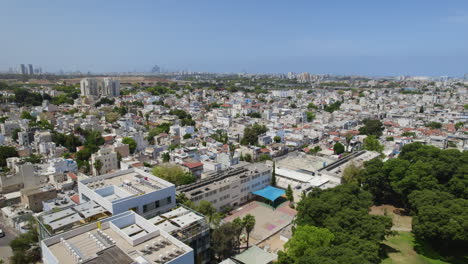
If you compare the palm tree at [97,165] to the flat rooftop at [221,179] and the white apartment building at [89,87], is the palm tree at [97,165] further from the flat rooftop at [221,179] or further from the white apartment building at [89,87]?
the white apartment building at [89,87]

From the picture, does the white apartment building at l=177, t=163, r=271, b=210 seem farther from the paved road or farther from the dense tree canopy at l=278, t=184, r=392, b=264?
the paved road

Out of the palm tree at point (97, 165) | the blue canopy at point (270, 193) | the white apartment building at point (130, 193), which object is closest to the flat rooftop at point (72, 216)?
the white apartment building at point (130, 193)

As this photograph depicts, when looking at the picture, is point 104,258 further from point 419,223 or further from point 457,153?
point 457,153

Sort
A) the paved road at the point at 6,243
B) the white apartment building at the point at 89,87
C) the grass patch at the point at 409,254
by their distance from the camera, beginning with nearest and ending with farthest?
the grass patch at the point at 409,254 → the paved road at the point at 6,243 → the white apartment building at the point at 89,87

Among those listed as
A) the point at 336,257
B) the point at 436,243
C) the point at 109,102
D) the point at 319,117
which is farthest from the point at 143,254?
the point at 109,102

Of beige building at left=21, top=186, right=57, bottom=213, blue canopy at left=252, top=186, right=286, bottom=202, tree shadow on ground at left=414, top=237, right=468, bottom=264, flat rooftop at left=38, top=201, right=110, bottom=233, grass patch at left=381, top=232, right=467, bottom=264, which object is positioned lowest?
grass patch at left=381, top=232, right=467, bottom=264

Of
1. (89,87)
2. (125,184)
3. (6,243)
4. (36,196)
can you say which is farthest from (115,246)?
(89,87)

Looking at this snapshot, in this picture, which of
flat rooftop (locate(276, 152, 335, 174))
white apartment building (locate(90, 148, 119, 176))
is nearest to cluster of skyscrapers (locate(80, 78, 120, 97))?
white apartment building (locate(90, 148, 119, 176))
